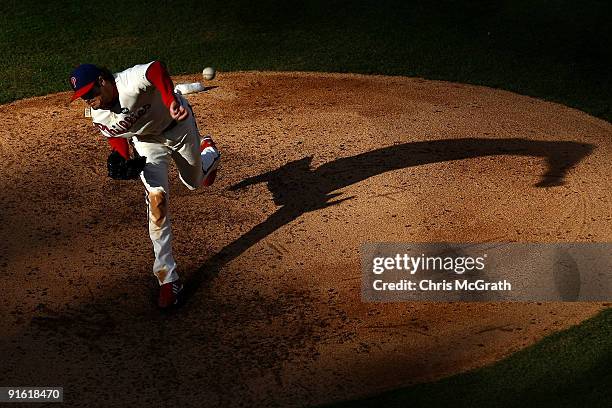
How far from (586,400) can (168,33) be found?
8.78m

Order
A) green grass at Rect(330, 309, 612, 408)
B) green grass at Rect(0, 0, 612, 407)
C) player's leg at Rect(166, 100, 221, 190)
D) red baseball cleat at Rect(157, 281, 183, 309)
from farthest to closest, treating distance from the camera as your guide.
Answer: green grass at Rect(0, 0, 612, 407), player's leg at Rect(166, 100, 221, 190), red baseball cleat at Rect(157, 281, 183, 309), green grass at Rect(330, 309, 612, 408)

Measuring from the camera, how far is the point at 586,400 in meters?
6.82

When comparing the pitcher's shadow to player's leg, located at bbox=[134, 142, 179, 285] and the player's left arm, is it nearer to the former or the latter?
player's leg, located at bbox=[134, 142, 179, 285]

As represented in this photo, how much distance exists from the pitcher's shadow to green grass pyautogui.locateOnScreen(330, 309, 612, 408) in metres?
2.55

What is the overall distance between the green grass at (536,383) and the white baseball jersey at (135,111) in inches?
114

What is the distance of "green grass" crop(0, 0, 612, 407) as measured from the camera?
42.1 ft

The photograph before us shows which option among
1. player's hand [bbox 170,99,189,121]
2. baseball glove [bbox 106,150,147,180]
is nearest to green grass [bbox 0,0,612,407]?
baseball glove [bbox 106,150,147,180]

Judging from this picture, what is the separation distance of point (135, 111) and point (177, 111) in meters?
0.57

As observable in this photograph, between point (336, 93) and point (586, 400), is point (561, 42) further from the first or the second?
point (586, 400)

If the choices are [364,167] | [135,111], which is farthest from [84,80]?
[364,167]

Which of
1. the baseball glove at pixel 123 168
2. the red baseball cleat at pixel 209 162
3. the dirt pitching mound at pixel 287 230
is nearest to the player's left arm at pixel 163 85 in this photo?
the baseball glove at pixel 123 168

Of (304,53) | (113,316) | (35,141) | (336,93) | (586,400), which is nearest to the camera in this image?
(586,400)

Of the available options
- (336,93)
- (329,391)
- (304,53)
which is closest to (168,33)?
(304,53)

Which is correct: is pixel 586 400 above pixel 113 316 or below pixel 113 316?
below
